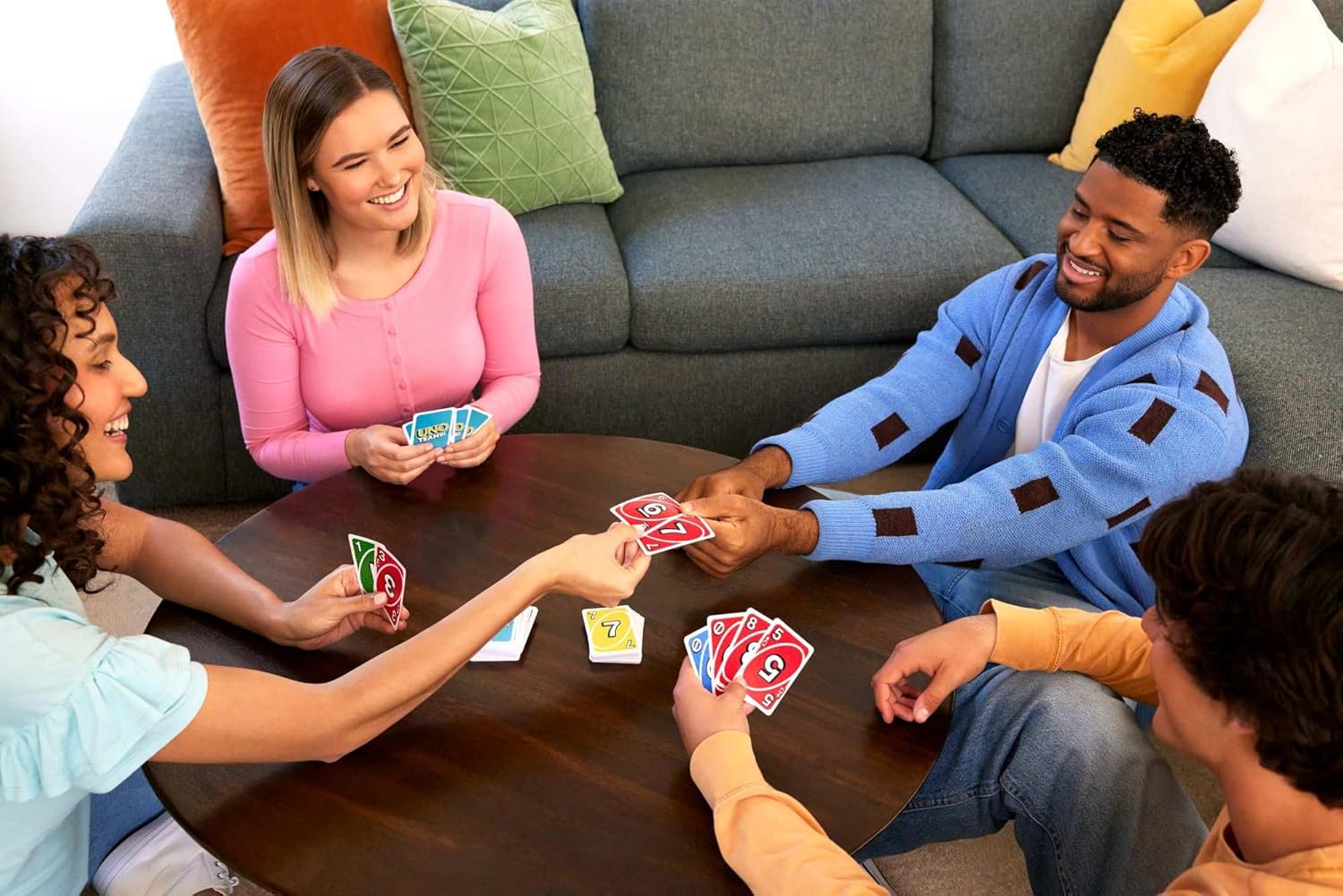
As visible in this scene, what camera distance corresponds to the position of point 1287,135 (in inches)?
109

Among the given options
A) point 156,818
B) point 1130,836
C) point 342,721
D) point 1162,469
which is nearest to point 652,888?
point 342,721

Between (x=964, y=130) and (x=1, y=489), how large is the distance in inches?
113

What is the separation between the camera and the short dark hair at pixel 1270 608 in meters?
1.02

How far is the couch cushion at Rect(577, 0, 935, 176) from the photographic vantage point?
3.14m

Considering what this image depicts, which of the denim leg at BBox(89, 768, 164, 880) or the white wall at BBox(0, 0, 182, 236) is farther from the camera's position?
the white wall at BBox(0, 0, 182, 236)

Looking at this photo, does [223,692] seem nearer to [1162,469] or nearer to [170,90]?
[1162,469]

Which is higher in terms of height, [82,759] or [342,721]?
[82,759]

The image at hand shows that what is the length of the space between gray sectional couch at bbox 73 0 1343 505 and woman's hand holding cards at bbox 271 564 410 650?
3.97 ft

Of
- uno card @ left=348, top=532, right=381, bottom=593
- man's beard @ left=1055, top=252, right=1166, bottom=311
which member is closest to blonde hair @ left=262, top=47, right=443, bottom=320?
uno card @ left=348, top=532, right=381, bottom=593

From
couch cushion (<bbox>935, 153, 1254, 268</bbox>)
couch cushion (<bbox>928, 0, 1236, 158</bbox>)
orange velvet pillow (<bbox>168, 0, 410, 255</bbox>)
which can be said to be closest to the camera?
orange velvet pillow (<bbox>168, 0, 410, 255</bbox>)

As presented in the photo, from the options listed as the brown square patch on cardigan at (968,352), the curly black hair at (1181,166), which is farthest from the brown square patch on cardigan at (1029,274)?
the curly black hair at (1181,166)

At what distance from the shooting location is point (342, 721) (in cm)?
134

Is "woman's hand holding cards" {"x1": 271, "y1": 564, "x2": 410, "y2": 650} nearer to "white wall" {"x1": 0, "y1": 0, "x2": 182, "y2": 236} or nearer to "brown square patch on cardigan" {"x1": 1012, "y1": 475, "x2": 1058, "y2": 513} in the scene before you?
"brown square patch on cardigan" {"x1": 1012, "y1": 475, "x2": 1058, "y2": 513}

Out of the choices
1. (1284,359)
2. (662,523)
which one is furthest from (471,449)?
(1284,359)
